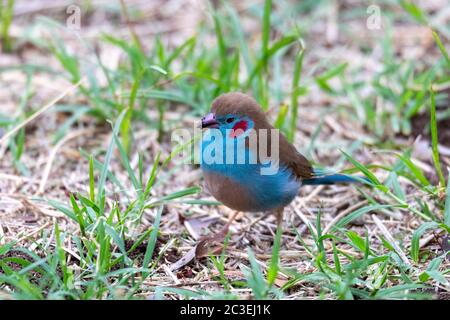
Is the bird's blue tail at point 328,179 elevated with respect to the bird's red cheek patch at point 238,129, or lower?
lower

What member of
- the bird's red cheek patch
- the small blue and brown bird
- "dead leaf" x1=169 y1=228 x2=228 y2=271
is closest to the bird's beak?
the small blue and brown bird

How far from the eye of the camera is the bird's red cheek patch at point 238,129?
13.1 ft

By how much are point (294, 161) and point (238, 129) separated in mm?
439

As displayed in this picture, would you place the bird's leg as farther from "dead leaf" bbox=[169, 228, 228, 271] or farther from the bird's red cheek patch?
the bird's red cheek patch

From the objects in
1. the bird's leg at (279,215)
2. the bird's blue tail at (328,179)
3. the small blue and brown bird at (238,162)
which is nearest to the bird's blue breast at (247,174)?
the small blue and brown bird at (238,162)

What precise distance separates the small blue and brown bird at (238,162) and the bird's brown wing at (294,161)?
6 centimetres

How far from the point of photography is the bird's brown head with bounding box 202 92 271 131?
13.0 ft

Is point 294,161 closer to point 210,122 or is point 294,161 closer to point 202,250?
point 210,122

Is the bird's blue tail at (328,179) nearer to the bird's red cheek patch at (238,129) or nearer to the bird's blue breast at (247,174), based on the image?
the bird's blue breast at (247,174)

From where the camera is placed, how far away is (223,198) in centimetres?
394

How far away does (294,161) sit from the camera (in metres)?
4.25

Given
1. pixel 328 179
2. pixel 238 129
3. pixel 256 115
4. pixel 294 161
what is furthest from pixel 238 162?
pixel 328 179

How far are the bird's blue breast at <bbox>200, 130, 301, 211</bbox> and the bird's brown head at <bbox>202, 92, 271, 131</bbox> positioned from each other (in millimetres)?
95
